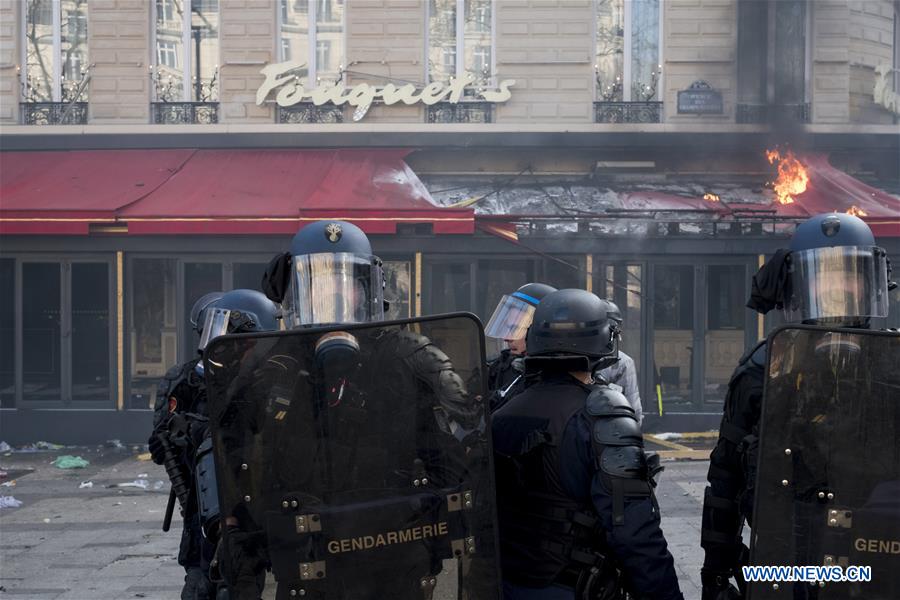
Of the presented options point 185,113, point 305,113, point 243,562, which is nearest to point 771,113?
point 305,113

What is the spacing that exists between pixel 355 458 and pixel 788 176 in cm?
1261

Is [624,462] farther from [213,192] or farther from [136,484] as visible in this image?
[213,192]

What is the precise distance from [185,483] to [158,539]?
3741 millimetres

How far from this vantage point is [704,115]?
49.2ft

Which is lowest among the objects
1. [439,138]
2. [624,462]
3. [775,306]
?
[624,462]

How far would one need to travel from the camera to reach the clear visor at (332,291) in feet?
13.7

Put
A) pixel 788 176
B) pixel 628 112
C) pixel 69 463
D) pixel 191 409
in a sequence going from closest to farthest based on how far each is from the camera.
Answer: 1. pixel 191 409
2. pixel 69 463
3. pixel 788 176
4. pixel 628 112

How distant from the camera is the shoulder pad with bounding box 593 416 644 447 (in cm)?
320

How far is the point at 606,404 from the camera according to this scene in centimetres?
326

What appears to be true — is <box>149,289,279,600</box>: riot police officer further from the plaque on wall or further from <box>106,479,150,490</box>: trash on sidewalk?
the plaque on wall

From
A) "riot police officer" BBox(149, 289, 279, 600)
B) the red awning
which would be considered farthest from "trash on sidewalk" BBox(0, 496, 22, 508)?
"riot police officer" BBox(149, 289, 279, 600)

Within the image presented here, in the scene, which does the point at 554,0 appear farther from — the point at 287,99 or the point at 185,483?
the point at 185,483

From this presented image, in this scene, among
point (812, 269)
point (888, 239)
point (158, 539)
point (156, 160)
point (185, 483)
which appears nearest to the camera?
point (812, 269)

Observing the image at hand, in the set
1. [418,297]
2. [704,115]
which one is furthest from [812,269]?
[704,115]
